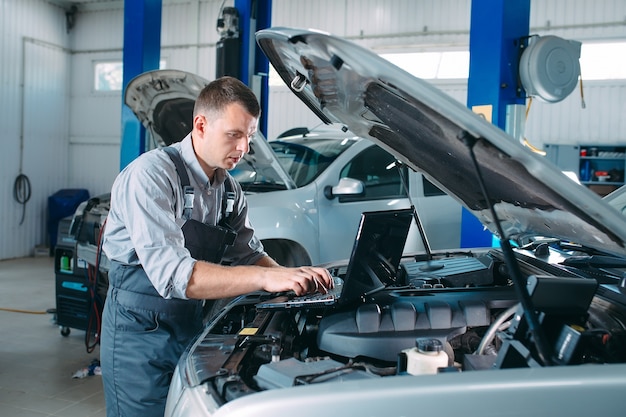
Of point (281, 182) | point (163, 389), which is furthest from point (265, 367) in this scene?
point (281, 182)

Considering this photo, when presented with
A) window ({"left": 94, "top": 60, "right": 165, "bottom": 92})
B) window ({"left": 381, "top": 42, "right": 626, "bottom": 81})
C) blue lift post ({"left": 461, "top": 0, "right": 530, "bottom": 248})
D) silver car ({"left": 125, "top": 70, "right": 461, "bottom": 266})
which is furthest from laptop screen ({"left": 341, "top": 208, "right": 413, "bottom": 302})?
window ({"left": 94, "top": 60, "right": 165, "bottom": 92})

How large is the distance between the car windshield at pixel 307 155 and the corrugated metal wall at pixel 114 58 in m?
4.99

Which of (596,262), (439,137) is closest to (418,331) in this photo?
(439,137)

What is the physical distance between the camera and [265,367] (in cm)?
147

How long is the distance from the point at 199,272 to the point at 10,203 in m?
9.63

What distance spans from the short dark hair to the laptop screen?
55 cm

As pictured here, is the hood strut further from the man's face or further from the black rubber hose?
the black rubber hose

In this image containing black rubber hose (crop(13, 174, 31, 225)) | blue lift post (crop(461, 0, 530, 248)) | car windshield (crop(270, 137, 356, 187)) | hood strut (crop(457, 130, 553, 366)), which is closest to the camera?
hood strut (crop(457, 130, 553, 366))

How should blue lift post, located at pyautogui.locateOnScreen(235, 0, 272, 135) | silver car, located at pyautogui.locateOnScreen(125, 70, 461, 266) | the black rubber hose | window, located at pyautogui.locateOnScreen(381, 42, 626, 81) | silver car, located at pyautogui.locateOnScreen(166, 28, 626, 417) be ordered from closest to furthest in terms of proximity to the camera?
silver car, located at pyautogui.locateOnScreen(166, 28, 626, 417) → silver car, located at pyautogui.locateOnScreen(125, 70, 461, 266) → blue lift post, located at pyautogui.locateOnScreen(235, 0, 272, 135) → window, located at pyautogui.locateOnScreen(381, 42, 626, 81) → the black rubber hose

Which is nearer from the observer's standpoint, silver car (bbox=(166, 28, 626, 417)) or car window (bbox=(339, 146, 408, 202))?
silver car (bbox=(166, 28, 626, 417))

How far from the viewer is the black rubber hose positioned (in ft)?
34.0

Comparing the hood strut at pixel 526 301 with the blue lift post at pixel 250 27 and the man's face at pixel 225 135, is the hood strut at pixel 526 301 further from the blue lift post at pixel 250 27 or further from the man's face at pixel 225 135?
the blue lift post at pixel 250 27

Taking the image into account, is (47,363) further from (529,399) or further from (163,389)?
(529,399)

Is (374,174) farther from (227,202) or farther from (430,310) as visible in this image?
(430,310)
